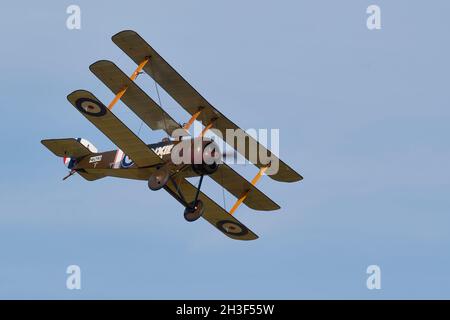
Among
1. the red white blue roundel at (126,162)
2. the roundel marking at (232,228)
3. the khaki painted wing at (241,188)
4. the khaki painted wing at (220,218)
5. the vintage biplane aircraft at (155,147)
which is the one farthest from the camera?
the roundel marking at (232,228)

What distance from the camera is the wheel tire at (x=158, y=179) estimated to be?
27.8m

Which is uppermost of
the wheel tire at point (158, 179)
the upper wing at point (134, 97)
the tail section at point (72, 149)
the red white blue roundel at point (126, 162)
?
the upper wing at point (134, 97)

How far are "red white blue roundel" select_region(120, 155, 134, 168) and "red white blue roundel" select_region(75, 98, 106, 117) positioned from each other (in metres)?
1.90

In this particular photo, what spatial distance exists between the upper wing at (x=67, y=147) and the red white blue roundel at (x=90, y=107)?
247 cm

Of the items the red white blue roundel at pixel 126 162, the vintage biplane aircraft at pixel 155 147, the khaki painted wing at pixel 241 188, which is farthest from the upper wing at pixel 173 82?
the red white blue roundel at pixel 126 162

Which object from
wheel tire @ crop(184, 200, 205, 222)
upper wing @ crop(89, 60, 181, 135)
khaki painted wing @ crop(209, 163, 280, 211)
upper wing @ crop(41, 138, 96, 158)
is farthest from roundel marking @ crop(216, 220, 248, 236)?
upper wing @ crop(41, 138, 96, 158)

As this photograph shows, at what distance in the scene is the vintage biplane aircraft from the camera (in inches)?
1084

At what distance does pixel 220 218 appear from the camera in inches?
1205

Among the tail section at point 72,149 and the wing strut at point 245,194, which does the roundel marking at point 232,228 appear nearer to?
the wing strut at point 245,194

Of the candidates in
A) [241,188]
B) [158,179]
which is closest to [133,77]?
[158,179]

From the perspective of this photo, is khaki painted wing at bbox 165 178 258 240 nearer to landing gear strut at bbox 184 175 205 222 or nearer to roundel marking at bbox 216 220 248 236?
roundel marking at bbox 216 220 248 236
